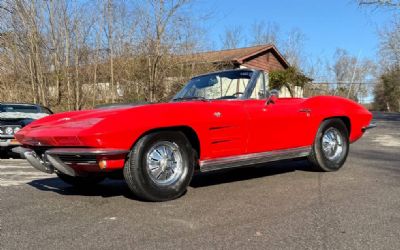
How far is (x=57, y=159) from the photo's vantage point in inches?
179

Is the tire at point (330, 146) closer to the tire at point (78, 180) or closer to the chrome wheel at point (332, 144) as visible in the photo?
the chrome wheel at point (332, 144)

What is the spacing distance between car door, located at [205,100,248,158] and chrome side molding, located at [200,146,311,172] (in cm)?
6

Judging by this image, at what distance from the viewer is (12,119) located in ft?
35.1

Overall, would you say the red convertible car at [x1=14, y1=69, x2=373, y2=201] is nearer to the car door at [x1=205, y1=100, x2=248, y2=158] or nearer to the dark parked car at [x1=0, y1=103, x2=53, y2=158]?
the car door at [x1=205, y1=100, x2=248, y2=158]

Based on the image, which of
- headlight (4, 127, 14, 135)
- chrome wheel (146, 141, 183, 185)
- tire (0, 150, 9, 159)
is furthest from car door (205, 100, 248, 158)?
tire (0, 150, 9, 159)

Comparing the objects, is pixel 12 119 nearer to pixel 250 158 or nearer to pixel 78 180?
pixel 78 180

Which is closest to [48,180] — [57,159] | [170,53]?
[57,159]

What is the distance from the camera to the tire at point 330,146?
6527mm

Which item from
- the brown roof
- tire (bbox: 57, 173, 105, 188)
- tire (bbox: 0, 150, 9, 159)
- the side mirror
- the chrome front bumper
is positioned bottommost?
tire (bbox: 0, 150, 9, 159)

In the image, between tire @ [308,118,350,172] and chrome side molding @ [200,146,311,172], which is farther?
tire @ [308,118,350,172]

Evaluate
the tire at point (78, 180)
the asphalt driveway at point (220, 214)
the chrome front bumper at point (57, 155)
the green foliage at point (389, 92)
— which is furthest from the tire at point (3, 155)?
the green foliage at point (389, 92)

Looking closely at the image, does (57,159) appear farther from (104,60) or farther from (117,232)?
(104,60)

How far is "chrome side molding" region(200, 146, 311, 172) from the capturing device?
16.8 feet

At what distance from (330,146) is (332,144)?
0.06 meters
